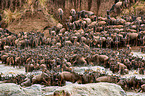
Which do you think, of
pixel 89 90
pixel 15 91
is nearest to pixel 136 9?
pixel 89 90

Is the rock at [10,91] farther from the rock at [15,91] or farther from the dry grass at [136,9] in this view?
the dry grass at [136,9]

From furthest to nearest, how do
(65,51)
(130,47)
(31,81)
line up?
(130,47), (65,51), (31,81)

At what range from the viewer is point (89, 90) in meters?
3.39

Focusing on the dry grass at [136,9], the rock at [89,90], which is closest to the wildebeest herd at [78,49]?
the dry grass at [136,9]

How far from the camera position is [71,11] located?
14.2 metres

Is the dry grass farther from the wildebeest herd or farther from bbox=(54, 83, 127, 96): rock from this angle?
bbox=(54, 83, 127, 96): rock

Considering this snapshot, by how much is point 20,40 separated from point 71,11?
177 inches

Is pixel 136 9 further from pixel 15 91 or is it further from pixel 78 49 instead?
pixel 15 91

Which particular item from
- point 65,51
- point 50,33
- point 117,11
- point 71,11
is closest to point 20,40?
point 50,33

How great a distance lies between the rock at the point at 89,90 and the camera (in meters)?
3.13

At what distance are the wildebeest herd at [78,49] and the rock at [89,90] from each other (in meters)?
1.53

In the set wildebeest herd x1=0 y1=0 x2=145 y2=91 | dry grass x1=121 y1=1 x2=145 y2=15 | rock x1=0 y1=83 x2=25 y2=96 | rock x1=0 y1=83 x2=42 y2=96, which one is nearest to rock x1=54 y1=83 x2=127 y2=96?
rock x1=0 y1=83 x2=42 y2=96

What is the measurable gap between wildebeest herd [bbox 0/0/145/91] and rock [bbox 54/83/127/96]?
5.03ft

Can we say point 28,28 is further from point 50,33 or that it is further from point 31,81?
point 31,81
